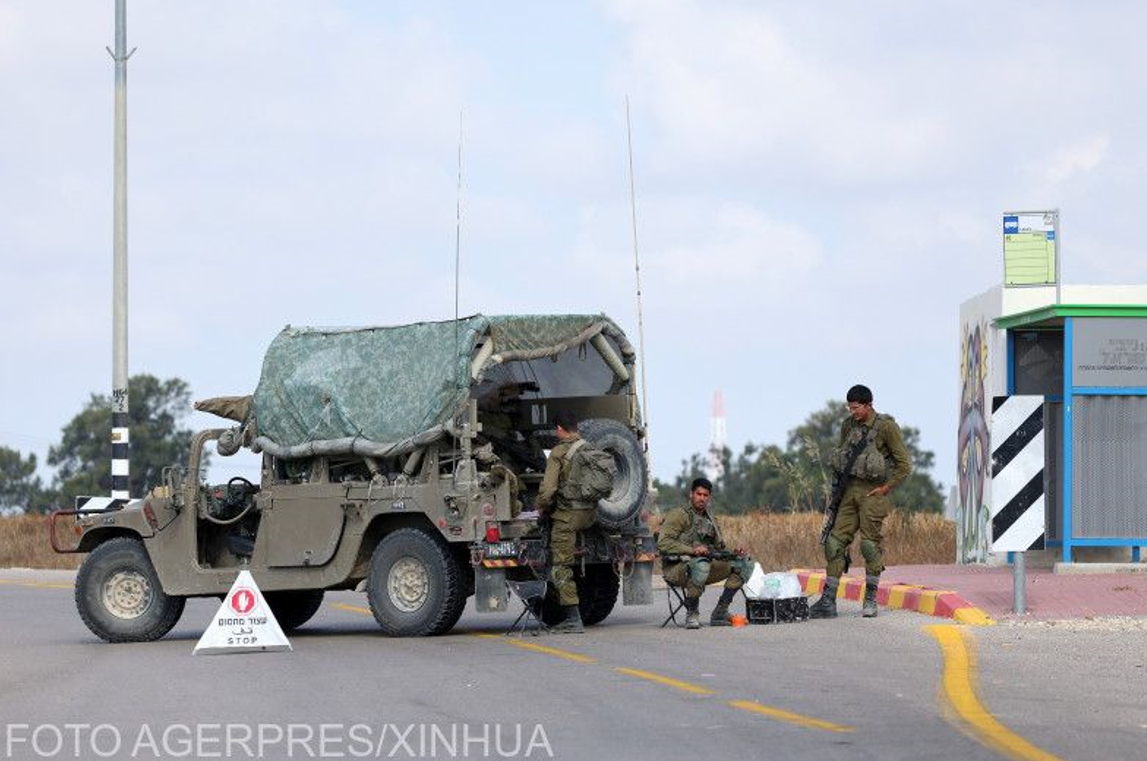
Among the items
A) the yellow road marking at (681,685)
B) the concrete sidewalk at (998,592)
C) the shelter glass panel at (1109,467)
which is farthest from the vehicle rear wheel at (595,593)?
the shelter glass panel at (1109,467)

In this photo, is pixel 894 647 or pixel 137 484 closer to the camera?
pixel 894 647

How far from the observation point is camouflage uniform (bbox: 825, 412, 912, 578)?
20.1 metres

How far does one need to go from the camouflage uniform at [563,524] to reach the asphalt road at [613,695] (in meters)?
0.47

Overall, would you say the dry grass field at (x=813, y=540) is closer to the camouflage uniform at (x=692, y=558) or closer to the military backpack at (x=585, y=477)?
the camouflage uniform at (x=692, y=558)

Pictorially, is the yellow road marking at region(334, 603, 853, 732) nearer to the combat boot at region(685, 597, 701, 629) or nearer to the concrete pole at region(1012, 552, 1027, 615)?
the combat boot at region(685, 597, 701, 629)

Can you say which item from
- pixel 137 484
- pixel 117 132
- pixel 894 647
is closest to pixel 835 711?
pixel 894 647

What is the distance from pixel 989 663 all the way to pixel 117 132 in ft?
67.6

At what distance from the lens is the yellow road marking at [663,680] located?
13.8m

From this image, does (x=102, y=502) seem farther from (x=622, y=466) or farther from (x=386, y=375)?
(x=622, y=466)

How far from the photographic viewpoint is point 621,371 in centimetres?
2109

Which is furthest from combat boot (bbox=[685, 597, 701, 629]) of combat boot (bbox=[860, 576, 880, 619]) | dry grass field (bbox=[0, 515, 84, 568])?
dry grass field (bbox=[0, 515, 84, 568])

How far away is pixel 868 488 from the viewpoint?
797 inches

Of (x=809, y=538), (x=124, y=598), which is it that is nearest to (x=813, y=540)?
(x=809, y=538)

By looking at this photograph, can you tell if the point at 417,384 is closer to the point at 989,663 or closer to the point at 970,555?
the point at 989,663
